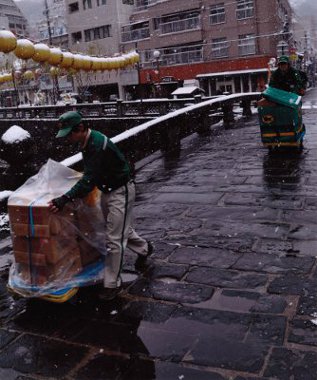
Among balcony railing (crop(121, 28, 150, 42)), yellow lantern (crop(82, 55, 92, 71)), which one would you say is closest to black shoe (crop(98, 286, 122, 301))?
yellow lantern (crop(82, 55, 92, 71))

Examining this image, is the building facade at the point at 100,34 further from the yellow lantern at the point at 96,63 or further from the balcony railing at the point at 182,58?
the yellow lantern at the point at 96,63

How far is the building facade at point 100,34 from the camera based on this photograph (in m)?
44.8

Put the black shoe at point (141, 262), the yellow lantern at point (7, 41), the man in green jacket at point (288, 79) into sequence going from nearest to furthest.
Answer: the black shoe at point (141, 262) → the man in green jacket at point (288, 79) → the yellow lantern at point (7, 41)

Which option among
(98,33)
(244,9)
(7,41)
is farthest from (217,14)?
(7,41)

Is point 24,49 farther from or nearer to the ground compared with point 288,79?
farther from the ground

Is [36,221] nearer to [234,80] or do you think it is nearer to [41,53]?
[41,53]

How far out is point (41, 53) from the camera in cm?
1520

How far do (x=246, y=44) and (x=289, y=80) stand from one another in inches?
1221

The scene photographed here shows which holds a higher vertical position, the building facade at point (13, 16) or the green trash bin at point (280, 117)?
the building facade at point (13, 16)

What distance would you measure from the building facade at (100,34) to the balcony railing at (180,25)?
4959 mm

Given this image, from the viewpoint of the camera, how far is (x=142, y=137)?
9.94 metres

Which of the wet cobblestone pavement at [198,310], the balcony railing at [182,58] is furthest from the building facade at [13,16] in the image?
the wet cobblestone pavement at [198,310]

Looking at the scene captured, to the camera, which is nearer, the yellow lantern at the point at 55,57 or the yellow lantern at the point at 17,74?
the yellow lantern at the point at 55,57

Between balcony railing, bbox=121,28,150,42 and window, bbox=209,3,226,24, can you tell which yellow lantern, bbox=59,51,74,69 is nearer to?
window, bbox=209,3,226,24
